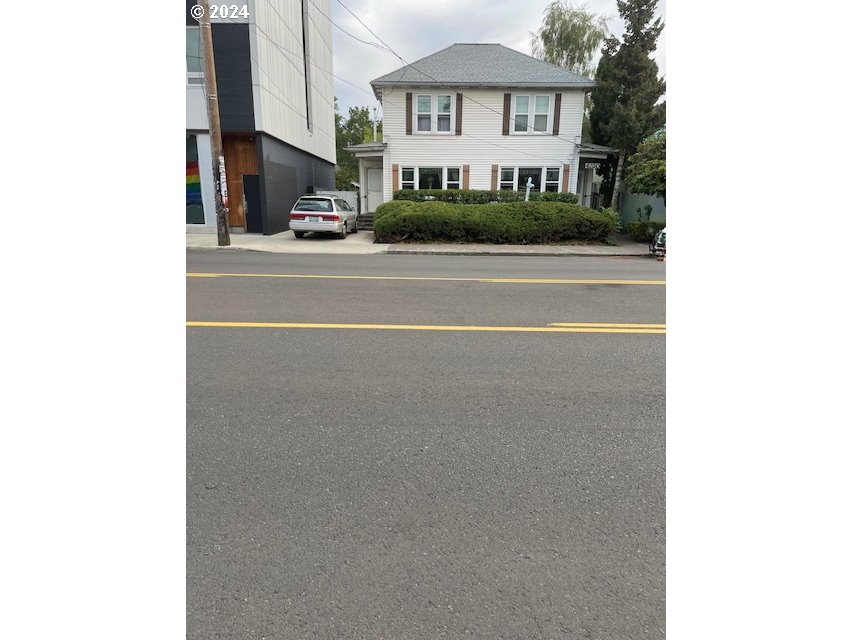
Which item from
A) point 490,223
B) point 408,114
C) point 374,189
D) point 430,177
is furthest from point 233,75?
point 490,223

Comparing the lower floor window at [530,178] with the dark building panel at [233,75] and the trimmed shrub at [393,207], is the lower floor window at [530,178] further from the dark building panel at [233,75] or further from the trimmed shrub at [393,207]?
the dark building panel at [233,75]

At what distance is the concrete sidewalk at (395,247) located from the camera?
13.7 meters

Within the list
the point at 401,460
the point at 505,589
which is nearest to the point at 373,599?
the point at 505,589

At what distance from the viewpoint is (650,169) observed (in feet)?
53.6

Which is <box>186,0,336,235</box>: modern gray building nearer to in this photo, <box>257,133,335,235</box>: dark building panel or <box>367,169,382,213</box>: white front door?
<box>257,133,335,235</box>: dark building panel

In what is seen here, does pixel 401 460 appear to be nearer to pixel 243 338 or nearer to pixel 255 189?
pixel 243 338

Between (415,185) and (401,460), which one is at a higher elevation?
(415,185)

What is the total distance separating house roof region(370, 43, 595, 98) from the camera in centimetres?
1914

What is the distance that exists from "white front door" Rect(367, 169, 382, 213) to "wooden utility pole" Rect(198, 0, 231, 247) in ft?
31.1

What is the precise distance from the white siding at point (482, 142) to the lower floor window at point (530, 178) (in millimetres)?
253

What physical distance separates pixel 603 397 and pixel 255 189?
668 inches

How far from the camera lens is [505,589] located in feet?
6.00

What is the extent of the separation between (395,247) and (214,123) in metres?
6.09

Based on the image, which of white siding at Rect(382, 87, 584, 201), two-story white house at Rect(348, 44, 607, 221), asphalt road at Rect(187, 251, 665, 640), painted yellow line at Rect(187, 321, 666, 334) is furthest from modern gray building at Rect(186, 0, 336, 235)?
asphalt road at Rect(187, 251, 665, 640)
